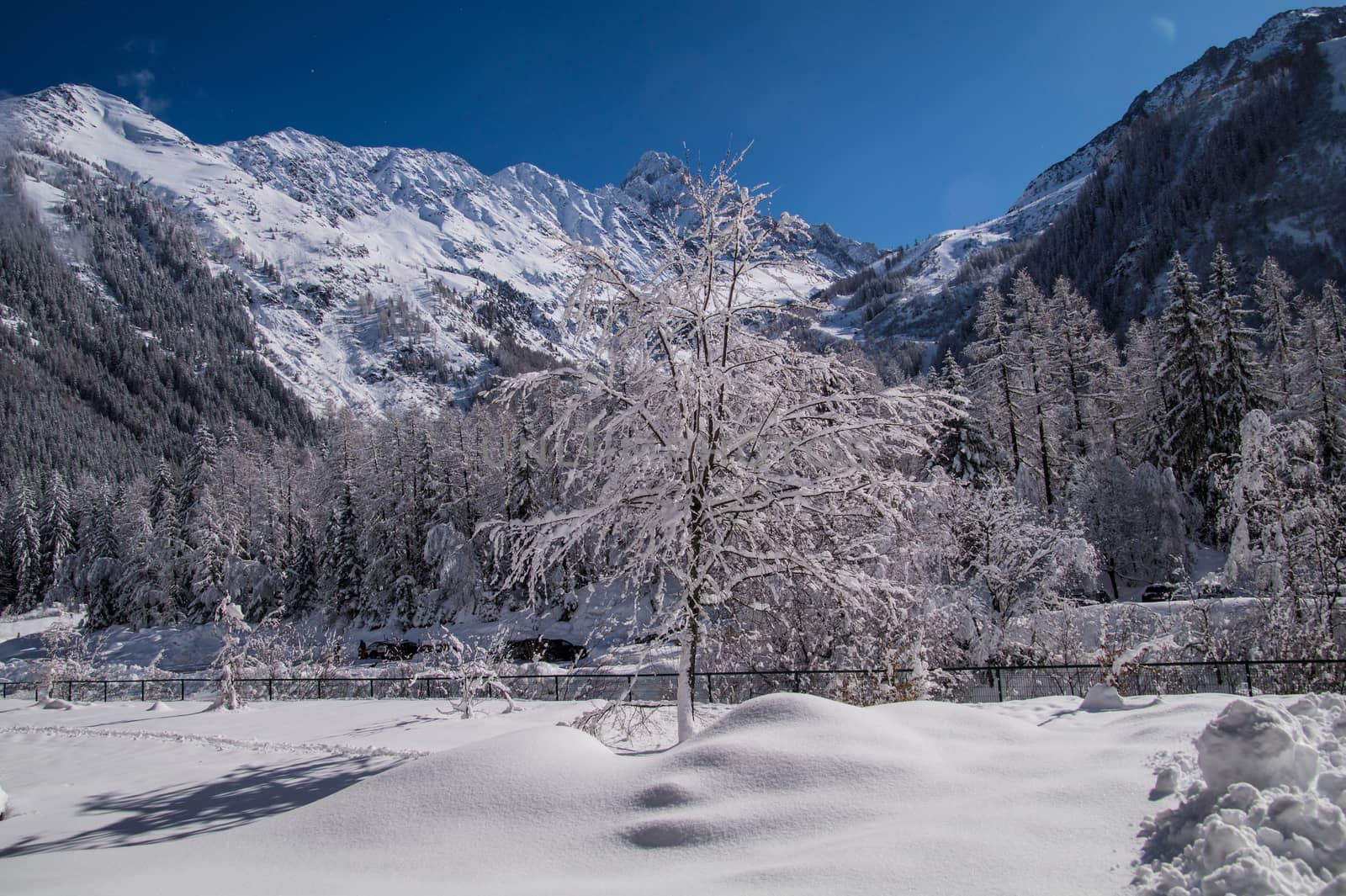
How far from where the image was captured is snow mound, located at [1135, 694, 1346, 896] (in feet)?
10.2

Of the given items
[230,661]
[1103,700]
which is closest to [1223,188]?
[1103,700]

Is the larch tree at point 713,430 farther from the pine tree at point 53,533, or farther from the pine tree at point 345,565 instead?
the pine tree at point 53,533

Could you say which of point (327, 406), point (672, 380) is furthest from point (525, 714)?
point (327, 406)

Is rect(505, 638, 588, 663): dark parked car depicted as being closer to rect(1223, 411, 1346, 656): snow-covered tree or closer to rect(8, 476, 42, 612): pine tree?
rect(1223, 411, 1346, 656): snow-covered tree

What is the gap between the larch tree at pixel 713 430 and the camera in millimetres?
9062

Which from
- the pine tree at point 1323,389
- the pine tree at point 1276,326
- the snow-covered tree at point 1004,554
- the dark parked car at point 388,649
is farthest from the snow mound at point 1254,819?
the pine tree at point 1276,326

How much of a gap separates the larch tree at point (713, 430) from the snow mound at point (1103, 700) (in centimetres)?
282

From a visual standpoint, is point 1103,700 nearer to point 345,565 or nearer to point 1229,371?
point 1229,371

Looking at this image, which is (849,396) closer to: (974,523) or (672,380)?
(672,380)

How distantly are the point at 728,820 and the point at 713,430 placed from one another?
5231mm

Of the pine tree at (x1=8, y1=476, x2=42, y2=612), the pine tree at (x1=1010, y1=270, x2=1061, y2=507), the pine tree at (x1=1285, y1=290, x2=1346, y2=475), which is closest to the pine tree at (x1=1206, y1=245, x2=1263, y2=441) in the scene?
the pine tree at (x1=1285, y1=290, x2=1346, y2=475)

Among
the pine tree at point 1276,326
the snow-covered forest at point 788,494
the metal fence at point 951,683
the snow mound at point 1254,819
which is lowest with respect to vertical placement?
the metal fence at point 951,683

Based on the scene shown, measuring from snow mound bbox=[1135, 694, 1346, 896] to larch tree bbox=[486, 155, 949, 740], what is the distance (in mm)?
4858

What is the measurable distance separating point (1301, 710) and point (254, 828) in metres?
8.34
